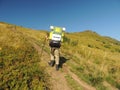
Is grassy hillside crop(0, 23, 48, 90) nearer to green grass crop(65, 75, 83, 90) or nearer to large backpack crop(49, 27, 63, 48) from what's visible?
green grass crop(65, 75, 83, 90)

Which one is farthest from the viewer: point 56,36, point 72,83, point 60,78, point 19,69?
point 56,36

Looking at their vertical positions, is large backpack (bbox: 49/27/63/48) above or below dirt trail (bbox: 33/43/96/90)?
above

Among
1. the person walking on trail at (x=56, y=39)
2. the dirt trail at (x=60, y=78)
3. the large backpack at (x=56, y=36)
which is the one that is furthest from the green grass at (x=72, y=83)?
the large backpack at (x=56, y=36)

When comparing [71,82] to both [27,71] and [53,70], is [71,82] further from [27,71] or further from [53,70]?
[27,71]

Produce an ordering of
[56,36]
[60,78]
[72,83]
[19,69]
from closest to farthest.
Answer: [19,69], [72,83], [60,78], [56,36]

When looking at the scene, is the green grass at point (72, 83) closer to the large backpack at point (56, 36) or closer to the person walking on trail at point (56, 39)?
the person walking on trail at point (56, 39)

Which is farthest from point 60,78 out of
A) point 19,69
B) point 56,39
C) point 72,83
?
point 19,69

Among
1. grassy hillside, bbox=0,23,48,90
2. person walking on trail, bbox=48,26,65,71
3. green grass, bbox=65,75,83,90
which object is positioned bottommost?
green grass, bbox=65,75,83,90

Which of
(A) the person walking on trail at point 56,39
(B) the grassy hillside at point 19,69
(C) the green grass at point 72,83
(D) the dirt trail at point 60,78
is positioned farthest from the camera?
(A) the person walking on trail at point 56,39

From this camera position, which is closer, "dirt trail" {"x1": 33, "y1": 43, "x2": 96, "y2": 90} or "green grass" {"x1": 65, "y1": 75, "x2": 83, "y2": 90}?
"dirt trail" {"x1": 33, "y1": 43, "x2": 96, "y2": 90}

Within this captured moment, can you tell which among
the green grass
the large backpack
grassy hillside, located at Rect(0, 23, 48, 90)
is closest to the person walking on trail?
the large backpack

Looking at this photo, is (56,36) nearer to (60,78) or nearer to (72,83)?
(60,78)

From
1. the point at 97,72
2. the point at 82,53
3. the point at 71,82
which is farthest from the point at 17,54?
the point at 82,53

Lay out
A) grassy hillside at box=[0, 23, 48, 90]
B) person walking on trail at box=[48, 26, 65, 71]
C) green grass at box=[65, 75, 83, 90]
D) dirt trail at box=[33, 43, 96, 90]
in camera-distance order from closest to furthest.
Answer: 1. grassy hillside at box=[0, 23, 48, 90]
2. dirt trail at box=[33, 43, 96, 90]
3. green grass at box=[65, 75, 83, 90]
4. person walking on trail at box=[48, 26, 65, 71]
